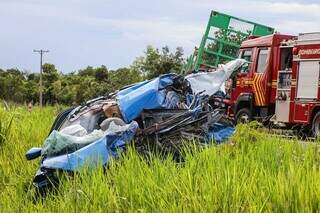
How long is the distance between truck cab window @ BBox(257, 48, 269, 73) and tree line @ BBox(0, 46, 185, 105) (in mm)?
10631

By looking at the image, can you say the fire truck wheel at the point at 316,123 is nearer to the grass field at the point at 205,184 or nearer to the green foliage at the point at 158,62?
the grass field at the point at 205,184

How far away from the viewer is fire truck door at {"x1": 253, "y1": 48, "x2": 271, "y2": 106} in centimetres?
1803

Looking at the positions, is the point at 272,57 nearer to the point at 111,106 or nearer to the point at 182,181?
the point at 111,106

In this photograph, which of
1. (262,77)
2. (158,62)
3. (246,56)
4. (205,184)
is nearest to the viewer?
(205,184)

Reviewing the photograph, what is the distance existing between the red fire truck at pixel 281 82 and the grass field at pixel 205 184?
9.96m

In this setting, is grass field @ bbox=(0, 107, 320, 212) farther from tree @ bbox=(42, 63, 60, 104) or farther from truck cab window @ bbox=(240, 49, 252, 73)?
tree @ bbox=(42, 63, 60, 104)

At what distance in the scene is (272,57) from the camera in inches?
704

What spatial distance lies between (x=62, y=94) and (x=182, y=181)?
4277cm

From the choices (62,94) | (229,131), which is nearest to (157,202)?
(229,131)

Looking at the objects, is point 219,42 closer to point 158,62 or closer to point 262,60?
point 262,60

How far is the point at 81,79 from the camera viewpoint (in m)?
50.3

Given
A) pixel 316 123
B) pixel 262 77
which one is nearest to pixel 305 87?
pixel 316 123

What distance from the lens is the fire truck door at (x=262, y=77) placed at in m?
18.0

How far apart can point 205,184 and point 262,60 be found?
14.3m
